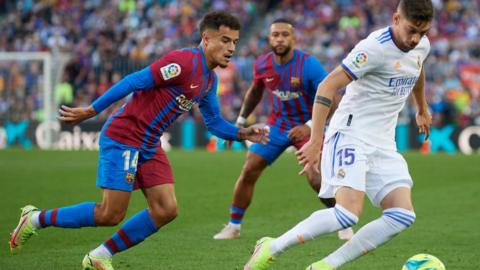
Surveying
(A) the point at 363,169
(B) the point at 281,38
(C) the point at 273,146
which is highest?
(B) the point at 281,38

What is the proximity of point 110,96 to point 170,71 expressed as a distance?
20.9 inches

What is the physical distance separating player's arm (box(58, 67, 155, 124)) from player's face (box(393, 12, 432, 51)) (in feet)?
6.73

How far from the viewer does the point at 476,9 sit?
28922mm

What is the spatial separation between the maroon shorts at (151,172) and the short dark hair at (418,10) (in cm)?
252

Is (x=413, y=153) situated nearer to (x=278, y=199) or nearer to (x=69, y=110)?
(x=278, y=199)

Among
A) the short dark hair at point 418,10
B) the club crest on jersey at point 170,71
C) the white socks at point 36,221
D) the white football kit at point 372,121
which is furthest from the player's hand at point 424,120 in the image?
the white socks at point 36,221

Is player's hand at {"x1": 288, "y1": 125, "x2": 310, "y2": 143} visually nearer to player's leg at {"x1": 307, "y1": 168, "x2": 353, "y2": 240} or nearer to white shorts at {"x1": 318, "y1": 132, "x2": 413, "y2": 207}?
player's leg at {"x1": 307, "y1": 168, "x2": 353, "y2": 240}

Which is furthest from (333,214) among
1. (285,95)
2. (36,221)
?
(285,95)

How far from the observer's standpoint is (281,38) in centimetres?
1029

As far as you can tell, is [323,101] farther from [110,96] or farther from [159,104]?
[110,96]

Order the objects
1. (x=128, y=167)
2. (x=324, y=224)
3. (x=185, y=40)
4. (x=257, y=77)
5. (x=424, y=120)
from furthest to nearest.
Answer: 1. (x=185, y=40)
2. (x=257, y=77)
3. (x=424, y=120)
4. (x=128, y=167)
5. (x=324, y=224)

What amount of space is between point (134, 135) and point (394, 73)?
89.4 inches

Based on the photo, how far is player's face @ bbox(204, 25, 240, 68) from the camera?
7.64 metres

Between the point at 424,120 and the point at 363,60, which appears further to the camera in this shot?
the point at 424,120
